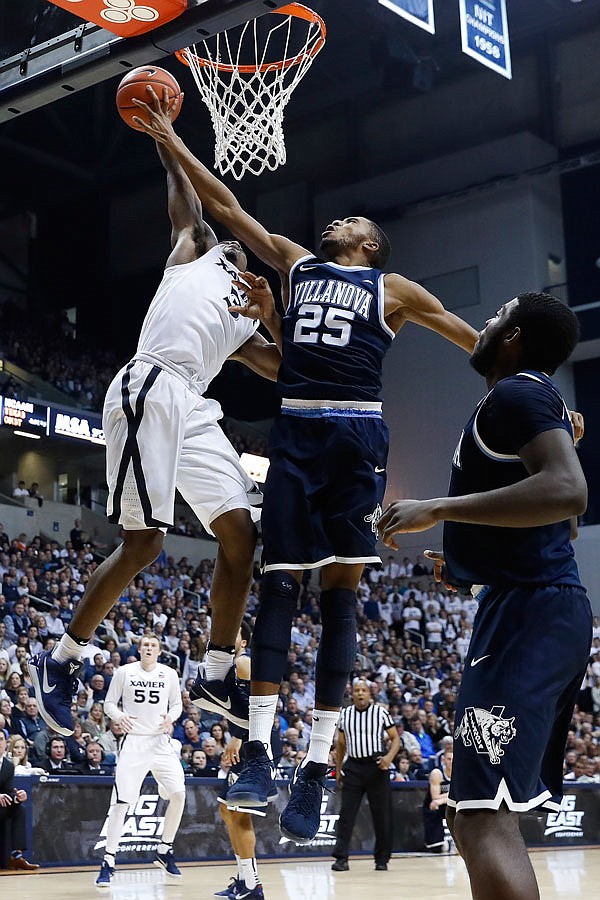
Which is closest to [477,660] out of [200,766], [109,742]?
[200,766]

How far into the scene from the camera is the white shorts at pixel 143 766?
37.0 feet

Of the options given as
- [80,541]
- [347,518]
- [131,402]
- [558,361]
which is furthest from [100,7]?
[80,541]

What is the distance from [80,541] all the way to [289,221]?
1009cm

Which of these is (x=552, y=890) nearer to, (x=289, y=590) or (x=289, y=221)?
(x=289, y=590)

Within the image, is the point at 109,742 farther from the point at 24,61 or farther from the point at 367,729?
the point at 24,61

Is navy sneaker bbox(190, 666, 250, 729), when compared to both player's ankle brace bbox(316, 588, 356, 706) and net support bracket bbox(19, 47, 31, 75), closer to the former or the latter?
player's ankle brace bbox(316, 588, 356, 706)

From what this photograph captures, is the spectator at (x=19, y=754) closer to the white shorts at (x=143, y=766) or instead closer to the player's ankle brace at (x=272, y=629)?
the white shorts at (x=143, y=766)

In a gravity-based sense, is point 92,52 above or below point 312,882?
above

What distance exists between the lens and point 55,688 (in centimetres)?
524

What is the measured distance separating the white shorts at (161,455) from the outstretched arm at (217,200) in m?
0.76

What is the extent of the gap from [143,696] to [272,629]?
7429 mm

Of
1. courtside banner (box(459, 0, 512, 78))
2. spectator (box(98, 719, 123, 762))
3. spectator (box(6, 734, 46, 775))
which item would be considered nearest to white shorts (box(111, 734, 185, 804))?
spectator (box(6, 734, 46, 775))

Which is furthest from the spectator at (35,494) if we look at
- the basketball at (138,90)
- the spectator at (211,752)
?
the basketball at (138,90)

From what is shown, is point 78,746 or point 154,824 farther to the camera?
point 78,746
